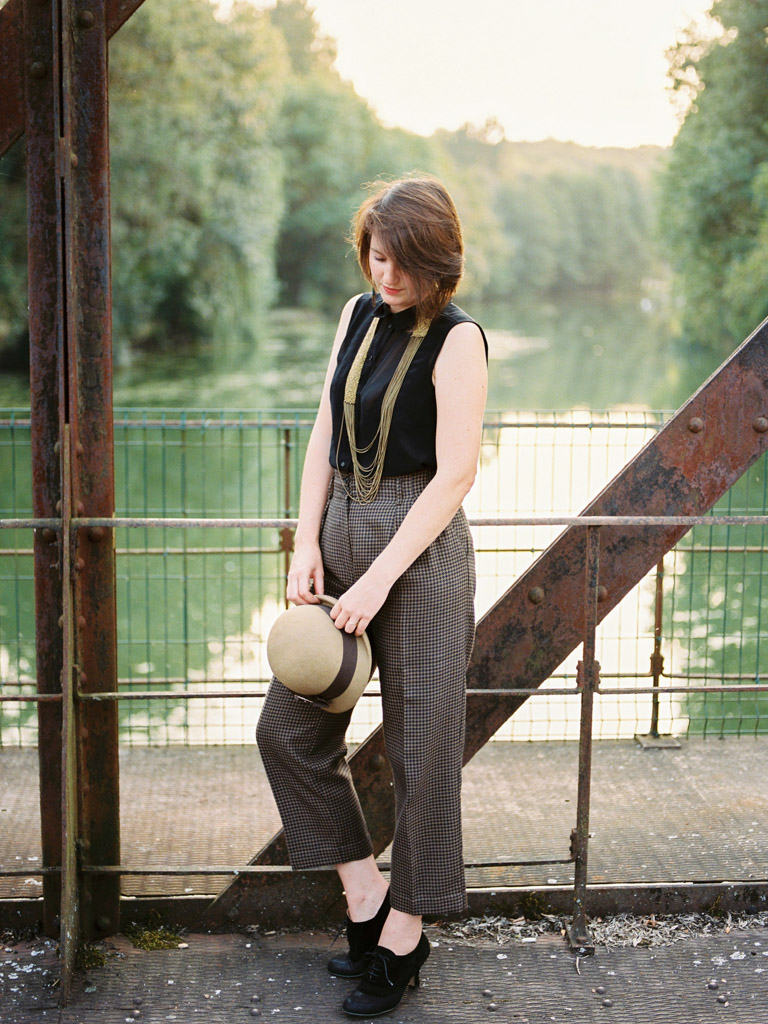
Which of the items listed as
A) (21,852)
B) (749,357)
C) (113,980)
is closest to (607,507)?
(749,357)

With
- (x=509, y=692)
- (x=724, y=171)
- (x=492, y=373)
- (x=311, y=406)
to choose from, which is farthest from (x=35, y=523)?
(x=492, y=373)

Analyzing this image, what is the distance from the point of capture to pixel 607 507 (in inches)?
129

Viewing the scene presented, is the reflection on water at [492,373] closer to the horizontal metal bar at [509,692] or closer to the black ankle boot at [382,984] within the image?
the horizontal metal bar at [509,692]

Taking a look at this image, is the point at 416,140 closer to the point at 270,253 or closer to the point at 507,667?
the point at 270,253

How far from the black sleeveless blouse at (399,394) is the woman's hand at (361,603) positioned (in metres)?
0.28

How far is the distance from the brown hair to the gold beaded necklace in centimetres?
10

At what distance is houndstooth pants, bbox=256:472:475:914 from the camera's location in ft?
9.23

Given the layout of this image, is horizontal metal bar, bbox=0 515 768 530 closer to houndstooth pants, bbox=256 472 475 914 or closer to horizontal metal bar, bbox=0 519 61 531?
horizontal metal bar, bbox=0 519 61 531

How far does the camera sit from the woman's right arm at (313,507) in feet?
9.45

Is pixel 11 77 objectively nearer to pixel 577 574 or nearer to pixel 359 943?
pixel 577 574

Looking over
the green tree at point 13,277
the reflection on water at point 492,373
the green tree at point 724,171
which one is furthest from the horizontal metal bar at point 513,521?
the green tree at point 724,171

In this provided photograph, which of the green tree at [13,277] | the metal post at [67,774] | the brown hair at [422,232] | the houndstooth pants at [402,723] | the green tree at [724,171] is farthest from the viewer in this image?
the green tree at [724,171]

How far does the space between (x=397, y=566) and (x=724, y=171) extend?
2495cm

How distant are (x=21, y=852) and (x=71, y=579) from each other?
1215 mm
